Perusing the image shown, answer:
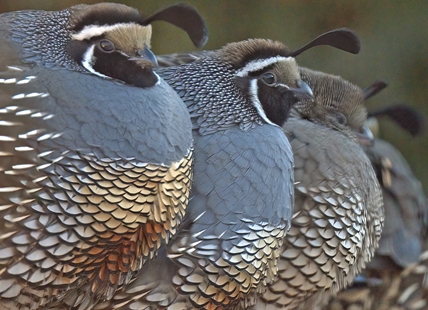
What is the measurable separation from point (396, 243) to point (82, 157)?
1366mm

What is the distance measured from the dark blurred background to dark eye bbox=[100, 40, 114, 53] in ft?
6.57

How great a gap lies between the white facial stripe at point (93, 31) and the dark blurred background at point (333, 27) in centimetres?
199

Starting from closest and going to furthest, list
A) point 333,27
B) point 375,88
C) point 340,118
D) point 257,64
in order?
point 257,64 < point 340,118 < point 375,88 < point 333,27

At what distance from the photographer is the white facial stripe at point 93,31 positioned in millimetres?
1723

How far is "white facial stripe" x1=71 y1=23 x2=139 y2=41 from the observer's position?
5.65ft

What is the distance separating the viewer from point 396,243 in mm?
2555

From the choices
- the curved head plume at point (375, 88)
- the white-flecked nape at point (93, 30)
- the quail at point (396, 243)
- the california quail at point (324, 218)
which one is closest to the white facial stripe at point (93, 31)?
the white-flecked nape at point (93, 30)

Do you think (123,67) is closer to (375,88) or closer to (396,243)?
(375,88)

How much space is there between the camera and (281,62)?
205 cm

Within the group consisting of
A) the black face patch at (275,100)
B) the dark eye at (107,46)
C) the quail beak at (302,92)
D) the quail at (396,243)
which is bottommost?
the quail at (396,243)

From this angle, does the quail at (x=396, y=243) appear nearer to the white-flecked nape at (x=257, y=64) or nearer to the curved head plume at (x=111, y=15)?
the white-flecked nape at (x=257, y=64)

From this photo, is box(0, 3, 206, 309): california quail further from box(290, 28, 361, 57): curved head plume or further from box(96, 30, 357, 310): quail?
box(290, 28, 361, 57): curved head plume

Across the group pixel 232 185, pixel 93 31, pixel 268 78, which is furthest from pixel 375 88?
pixel 93 31

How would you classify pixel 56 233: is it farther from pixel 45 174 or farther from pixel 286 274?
pixel 286 274
